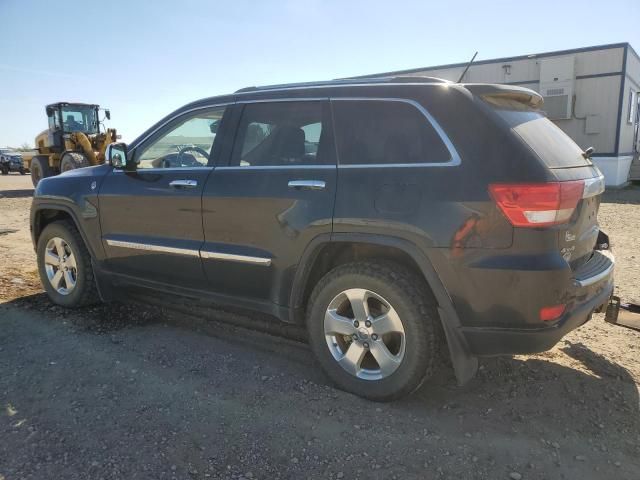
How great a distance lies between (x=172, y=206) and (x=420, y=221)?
1.97m

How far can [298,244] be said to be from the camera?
3266 mm

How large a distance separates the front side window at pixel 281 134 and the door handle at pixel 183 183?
1.14 feet

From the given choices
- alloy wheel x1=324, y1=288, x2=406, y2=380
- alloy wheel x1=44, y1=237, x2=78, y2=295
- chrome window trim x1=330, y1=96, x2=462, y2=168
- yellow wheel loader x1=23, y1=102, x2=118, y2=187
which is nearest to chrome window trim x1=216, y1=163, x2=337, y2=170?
chrome window trim x1=330, y1=96, x2=462, y2=168

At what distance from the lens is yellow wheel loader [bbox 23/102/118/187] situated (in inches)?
652

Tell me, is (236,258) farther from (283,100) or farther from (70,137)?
(70,137)

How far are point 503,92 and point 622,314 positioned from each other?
2024 millimetres

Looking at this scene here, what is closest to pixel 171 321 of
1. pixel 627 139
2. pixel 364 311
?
pixel 364 311

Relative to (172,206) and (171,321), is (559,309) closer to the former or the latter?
(172,206)

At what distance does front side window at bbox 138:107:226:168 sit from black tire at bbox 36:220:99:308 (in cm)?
110

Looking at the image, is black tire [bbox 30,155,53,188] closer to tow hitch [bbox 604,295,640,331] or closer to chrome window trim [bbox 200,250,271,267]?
chrome window trim [bbox 200,250,271,267]

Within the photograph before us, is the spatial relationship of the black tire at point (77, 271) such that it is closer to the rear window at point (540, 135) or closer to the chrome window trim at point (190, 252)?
the chrome window trim at point (190, 252)

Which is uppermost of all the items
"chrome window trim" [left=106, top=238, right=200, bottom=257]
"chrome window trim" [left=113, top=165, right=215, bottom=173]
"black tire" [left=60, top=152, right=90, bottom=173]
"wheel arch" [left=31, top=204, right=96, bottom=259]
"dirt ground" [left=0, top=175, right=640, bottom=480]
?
"chrome window trim" [left=113, top=165, right=215, bottom=173]

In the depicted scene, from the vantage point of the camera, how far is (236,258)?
3.56m

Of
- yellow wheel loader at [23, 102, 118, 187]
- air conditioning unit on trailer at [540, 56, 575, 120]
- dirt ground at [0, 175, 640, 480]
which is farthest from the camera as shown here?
air conditioning unit on trailer at [540, 56, 575, 120]
